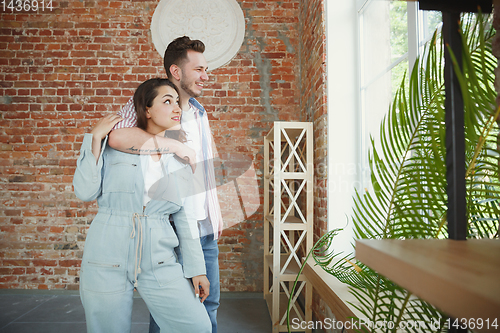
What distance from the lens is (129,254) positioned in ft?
4.83

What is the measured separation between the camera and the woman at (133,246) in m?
1.43

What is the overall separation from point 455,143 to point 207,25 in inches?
126

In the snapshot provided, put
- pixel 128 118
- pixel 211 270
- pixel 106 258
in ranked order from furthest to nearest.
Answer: pixel 211 270
pixel 128 118
pixel 106 258

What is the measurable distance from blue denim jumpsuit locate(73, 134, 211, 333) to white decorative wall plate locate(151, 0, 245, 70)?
6.62ft

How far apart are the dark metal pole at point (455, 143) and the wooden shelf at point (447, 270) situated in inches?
1.3

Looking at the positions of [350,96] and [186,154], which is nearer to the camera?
[186,154]

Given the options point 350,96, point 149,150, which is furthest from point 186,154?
point 350,96

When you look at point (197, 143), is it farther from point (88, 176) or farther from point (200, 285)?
point (200, 285)

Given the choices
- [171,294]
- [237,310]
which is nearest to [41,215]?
[237,310]

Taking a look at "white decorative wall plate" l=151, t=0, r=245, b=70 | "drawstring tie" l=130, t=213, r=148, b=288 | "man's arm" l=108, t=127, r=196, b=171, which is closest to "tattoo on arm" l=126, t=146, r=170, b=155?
"man's arm" l=108, t=127, r=196, b=171

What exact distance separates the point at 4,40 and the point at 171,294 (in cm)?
346

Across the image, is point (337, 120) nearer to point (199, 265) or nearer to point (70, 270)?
point (199, 265)

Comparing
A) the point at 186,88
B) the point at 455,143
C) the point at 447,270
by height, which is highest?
the point at 186,88

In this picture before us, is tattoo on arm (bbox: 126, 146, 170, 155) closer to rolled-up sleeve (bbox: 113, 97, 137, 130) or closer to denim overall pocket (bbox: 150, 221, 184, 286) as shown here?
rolled-up sleeve (bbox: 113, 97, 137, 130)
